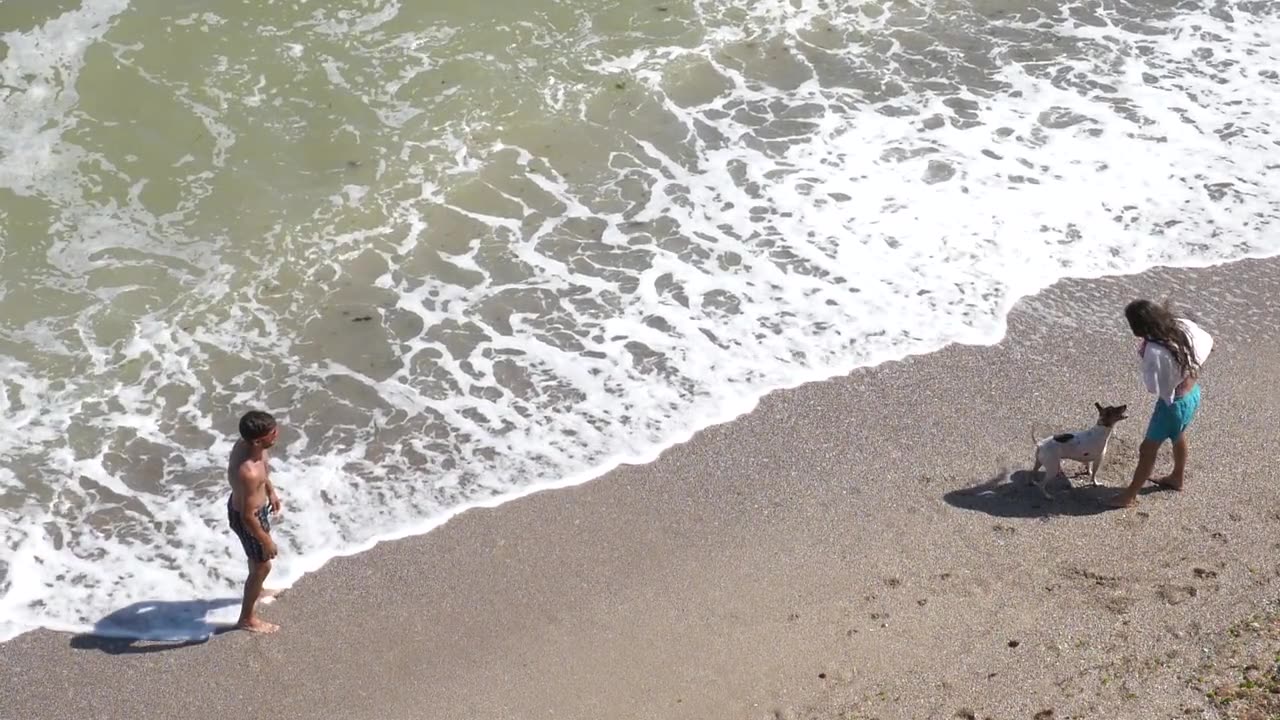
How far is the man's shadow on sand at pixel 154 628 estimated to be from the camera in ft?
20.1

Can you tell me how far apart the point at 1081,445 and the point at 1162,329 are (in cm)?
75

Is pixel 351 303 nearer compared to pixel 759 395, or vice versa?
pixel 759 395

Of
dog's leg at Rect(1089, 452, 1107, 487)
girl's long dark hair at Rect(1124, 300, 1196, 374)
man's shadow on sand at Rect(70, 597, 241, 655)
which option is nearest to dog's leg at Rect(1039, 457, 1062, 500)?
dog's leg at Rect(1089, 452, 1107, 487)

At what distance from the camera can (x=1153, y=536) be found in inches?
248

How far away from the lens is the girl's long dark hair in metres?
6.18

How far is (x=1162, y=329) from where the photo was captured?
6188 millimetres

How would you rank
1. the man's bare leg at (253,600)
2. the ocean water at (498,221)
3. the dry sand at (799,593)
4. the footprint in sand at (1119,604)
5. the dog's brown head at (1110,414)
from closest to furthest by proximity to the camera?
1. the dry sand at (799,593)
2. the footprint in sand at (1119,604)
3. the man's bare leg at (253,600)
4. the dog's brown head at (1110,414)
5. the ocean water at (498,221)

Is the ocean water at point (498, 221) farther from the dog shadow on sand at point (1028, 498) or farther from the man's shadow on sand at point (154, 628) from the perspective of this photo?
the dog shadow on sand at point (1028, 498)

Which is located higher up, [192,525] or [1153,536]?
[1153,536]

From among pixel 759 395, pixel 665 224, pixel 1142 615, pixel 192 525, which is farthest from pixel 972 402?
pixel 192 525

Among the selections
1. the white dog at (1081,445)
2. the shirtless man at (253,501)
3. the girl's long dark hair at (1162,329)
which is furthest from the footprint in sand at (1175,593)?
the shirtless man at (253,501)

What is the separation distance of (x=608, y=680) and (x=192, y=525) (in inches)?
108

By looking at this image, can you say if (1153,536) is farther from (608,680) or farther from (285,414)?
(285,414)

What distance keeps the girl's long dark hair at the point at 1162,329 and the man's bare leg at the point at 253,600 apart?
14.9 ft
